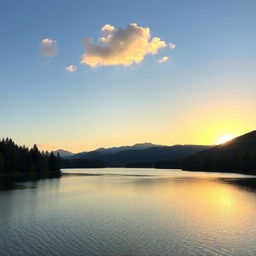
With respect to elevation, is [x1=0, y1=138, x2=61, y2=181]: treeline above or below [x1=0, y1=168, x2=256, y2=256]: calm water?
above

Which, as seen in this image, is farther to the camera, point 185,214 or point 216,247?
point 185,214

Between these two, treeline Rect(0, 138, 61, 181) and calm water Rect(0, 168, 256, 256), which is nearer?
calm water Rect(0, 168, 256, 256)

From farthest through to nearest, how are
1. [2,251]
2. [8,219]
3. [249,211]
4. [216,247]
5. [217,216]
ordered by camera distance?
[249,211]
[217,216]
[8,219]
[216,247]
[2,251]

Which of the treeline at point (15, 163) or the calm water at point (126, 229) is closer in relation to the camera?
the calm water at point (126, 229)

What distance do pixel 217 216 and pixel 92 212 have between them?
66.2 feet

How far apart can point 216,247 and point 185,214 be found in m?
20.4

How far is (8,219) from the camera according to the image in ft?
154

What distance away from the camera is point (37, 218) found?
48.4 m

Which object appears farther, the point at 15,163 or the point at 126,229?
the point at 15,163

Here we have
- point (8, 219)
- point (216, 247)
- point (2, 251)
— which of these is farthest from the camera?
point (8, 219)

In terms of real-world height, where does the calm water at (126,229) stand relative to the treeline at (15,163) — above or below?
below

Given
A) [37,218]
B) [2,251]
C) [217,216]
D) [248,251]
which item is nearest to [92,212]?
[37,218]

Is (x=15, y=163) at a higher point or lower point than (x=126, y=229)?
higher

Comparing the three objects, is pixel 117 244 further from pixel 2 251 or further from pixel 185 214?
pixel 185 214
